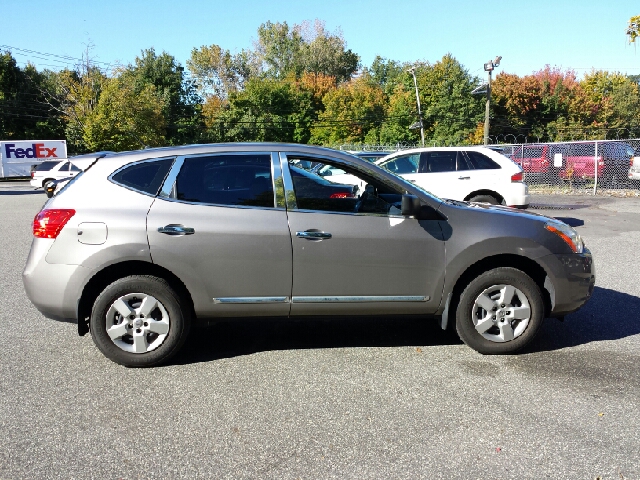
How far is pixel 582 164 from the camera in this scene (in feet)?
70.0

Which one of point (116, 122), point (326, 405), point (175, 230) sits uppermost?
point (116, 122)

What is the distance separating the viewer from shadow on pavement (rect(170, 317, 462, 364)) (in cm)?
481

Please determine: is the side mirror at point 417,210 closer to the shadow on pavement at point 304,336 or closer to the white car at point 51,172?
the shadow on pavement at point 304,336

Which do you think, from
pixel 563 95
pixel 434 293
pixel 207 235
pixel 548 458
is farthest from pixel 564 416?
pixel 563 95

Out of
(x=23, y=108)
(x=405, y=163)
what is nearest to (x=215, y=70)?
(x=23, y=108)

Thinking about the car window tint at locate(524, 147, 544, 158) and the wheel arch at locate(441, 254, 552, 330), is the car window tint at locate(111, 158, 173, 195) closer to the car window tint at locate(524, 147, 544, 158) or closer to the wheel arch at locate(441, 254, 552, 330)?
the wheel arch at locate(441, 254, 552, 330)

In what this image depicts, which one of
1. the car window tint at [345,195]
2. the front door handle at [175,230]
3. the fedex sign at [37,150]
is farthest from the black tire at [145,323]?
the fedex sign at [37,150]

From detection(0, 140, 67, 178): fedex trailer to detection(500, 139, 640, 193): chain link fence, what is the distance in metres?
30.3

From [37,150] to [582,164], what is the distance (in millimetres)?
34413

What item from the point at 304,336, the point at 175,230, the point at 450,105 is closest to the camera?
the point at 175,230

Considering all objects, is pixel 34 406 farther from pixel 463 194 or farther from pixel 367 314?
pixel 463 194

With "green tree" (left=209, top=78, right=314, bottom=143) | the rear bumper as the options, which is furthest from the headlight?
"green tree" (left=209, top=78, right=314, bottom=143)

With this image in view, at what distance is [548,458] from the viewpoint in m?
3.16

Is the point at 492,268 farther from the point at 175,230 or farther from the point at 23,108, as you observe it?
the point at 23,108
